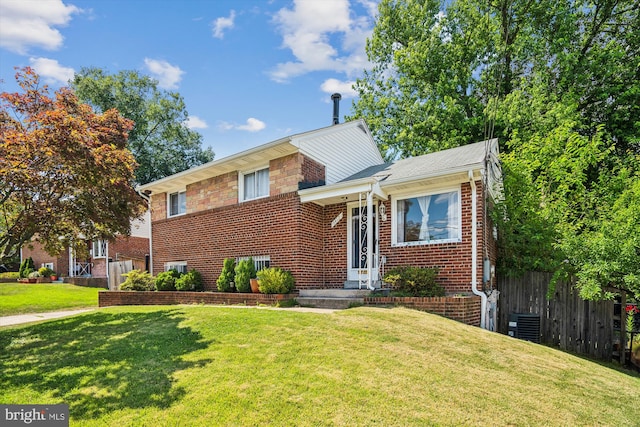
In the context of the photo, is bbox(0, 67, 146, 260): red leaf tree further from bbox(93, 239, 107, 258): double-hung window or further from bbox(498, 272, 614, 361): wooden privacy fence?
bbox(93, 239, 107, 258): double-hung window

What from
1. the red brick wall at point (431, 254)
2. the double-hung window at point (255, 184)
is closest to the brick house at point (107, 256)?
the double-hung window at point (255, 184)

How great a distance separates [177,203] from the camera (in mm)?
16094

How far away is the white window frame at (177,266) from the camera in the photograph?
15130mm

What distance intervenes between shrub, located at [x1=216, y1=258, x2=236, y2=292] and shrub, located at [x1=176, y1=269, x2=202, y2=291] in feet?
5.26

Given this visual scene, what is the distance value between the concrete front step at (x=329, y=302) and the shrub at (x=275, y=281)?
0.59 meters

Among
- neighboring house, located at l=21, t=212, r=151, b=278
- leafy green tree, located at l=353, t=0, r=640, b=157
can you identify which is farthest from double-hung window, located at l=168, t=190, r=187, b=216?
leafy green tree, located at l=353, t=0, r=640, b=157

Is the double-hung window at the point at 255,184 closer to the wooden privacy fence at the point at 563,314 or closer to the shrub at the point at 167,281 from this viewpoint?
the shrub at the point at 167,281

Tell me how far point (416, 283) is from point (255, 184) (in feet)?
21.4

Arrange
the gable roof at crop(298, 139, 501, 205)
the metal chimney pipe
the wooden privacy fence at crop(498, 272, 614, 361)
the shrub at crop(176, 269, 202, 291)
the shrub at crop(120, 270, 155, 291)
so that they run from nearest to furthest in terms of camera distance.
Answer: the wooden privacy fence at crop(498, 272, 614, 361) → the gable roof at crop(298, 139, 501, 205) → the shrub at crop(176, 269, 202, 291) → the shrub at crop(120, 270, 155, 291) → the metal chimney pipe

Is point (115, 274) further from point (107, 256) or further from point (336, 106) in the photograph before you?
point (336, 106)

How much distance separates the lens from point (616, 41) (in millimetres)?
18188

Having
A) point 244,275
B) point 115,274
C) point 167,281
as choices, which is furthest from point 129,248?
point 244,275

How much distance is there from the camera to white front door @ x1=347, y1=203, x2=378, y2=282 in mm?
11359

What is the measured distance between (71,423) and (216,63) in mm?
11577
